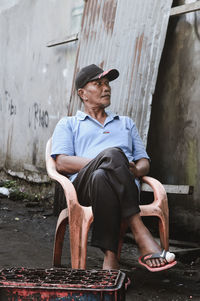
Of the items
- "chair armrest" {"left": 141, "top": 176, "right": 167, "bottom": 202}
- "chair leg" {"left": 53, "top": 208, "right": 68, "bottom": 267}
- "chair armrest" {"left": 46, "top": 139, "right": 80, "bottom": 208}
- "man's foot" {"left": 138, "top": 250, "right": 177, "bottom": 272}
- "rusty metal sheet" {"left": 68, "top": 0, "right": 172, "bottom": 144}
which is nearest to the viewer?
"man's foot" {"left": 138, "top": 250, "right": 177, "bottom": 272}

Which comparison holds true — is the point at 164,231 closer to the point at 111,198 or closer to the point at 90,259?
the point at 111,198

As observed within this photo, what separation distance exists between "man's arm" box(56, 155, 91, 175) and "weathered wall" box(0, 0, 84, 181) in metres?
2.47

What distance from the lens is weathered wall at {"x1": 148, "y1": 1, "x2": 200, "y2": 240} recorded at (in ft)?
11.6

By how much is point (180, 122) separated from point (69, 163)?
4.35 ft

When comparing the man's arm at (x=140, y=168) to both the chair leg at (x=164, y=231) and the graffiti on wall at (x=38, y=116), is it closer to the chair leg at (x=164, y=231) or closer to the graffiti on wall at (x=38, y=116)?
the chair leg at (x=164, y=231)

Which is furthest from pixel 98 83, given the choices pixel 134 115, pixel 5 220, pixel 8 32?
pixel 8 32

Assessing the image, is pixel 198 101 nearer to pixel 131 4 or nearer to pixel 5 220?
Result: pixel 131 4

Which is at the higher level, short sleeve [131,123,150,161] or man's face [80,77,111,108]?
man's face [80,77,111,108]

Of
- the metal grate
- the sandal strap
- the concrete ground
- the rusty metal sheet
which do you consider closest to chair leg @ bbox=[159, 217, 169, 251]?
the concrete ground

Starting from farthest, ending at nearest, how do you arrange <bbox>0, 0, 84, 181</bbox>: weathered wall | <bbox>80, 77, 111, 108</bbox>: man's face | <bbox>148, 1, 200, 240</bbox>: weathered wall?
<bbox>0, 0, 84, 181</bbox>: weathered wall < <bbox>148, 1, 200, 240</bbox>: weathered wall < <bbox>80, 77, 111, 108</bbox>: man's face

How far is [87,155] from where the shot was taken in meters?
2.87

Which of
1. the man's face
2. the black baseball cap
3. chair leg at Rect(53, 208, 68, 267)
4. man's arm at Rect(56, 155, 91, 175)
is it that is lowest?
chair leg at Rect(53, 208, 68, 267)

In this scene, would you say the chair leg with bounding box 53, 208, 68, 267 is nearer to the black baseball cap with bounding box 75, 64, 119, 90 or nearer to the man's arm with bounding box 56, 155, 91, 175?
the man's arm with bounding box 56, 155, 91, 175

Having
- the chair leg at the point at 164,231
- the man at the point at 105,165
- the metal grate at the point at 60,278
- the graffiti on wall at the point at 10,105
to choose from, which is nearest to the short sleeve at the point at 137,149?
the man at the point at 105,165
